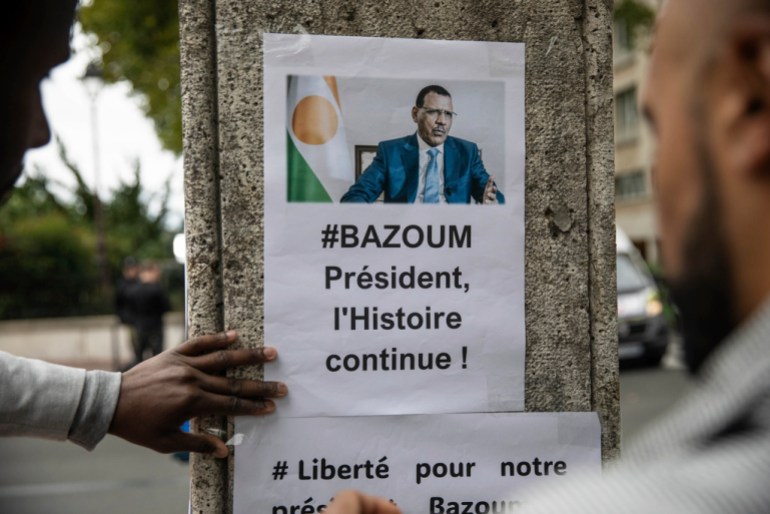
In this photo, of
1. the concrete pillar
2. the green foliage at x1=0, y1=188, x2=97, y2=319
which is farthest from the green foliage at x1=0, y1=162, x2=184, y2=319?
the concrete pillar

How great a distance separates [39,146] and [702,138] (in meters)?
0.88

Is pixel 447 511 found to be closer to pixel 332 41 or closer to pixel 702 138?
pixel 332 41

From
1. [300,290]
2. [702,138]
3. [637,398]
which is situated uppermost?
[702,138]

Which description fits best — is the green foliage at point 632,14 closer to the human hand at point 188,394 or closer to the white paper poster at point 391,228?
the white paper poster at point 391,228

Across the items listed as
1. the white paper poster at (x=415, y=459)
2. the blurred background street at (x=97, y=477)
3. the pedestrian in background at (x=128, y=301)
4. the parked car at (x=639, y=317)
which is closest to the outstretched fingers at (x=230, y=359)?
the white paper poster at (x=415, y=459)

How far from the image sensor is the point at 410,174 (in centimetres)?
177

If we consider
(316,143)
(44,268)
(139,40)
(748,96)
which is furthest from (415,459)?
(44,268)

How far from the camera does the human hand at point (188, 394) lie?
1648 millimetres

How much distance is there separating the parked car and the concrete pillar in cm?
1126

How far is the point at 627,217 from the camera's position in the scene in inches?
1375

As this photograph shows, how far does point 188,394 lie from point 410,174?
23.9 inches

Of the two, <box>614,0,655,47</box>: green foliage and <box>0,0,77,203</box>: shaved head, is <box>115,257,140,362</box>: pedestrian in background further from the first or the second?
<box>0,0,77,203</box>: shaved head

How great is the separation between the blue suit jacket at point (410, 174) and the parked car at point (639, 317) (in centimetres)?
1138

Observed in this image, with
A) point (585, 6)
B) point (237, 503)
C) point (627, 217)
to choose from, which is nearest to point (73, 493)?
point (237, 503)
